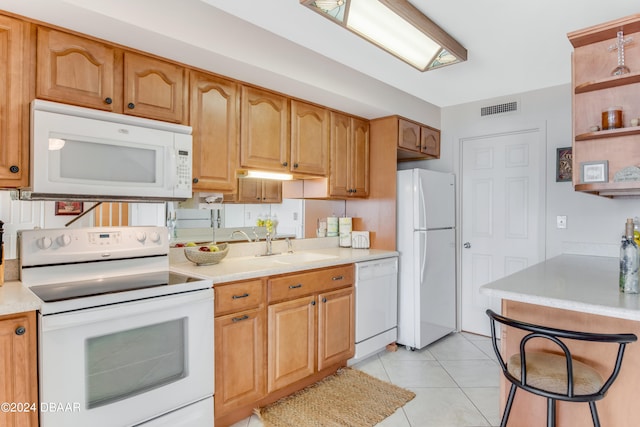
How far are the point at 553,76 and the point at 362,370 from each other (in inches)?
116

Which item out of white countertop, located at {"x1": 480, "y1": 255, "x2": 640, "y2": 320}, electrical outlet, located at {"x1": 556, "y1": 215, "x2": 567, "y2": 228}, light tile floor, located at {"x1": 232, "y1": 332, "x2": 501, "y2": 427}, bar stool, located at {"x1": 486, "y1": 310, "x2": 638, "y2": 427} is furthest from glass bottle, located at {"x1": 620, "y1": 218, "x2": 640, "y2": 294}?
electrical outlet, located at {"x1": 556, "y1": 215, "x2": 567, "y2": 228}

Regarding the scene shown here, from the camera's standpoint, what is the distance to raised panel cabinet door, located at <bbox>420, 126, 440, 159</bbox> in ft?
12.3

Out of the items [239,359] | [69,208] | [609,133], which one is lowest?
[239,359]

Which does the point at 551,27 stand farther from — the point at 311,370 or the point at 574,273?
the point at 311,370

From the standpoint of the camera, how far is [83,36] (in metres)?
1.82

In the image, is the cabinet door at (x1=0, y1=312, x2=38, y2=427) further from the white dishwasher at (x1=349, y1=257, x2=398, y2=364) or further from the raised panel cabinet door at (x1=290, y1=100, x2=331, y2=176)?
the white dishwasher at (x1=349, y1=257, x2=398, y2=364)

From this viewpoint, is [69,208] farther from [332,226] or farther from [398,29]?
[332,226]

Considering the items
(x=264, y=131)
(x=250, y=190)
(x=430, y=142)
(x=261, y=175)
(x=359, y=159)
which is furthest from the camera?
(x=430, y=142)

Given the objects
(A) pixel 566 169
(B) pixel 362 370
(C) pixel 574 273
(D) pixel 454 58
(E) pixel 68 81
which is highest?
(D) pixel 454 58

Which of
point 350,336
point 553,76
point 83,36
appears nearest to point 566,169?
point 553,76

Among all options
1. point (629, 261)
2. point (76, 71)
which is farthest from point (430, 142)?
point (76, 71)

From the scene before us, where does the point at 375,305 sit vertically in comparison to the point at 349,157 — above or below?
below

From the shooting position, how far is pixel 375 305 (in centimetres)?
309

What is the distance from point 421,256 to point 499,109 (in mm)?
1701
